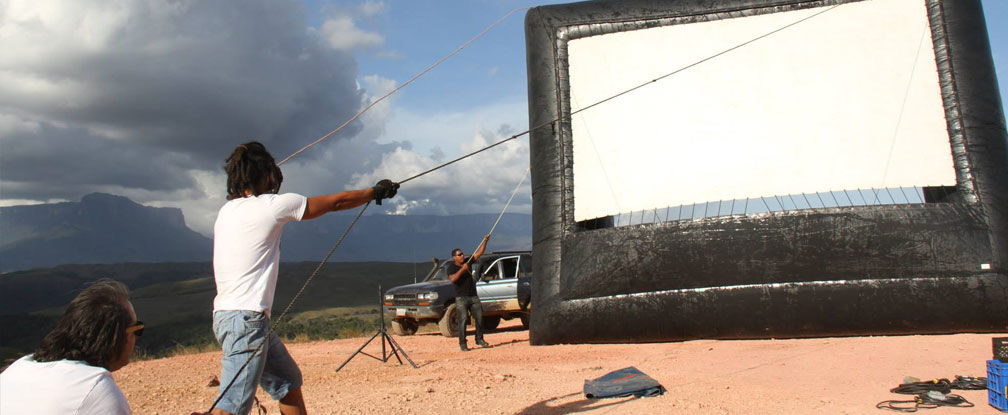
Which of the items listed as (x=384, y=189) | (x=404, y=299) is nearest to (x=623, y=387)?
(x=384, y=189)

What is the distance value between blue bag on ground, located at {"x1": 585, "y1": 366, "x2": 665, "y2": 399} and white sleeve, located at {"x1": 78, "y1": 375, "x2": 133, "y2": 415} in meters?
4.03

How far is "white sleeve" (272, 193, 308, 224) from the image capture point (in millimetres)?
3084

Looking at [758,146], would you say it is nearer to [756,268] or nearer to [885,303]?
[756,268]

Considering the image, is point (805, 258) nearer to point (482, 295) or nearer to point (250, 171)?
point (482, 295)

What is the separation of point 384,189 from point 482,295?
9532mm

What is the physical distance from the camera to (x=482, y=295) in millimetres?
13070

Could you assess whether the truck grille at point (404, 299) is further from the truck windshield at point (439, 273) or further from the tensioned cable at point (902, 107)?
the tensioned cable at point (902, 107)

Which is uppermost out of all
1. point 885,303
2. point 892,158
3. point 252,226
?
point 892,158

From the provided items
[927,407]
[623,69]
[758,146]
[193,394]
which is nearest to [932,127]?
[758,146]

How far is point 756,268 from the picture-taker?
8.12m

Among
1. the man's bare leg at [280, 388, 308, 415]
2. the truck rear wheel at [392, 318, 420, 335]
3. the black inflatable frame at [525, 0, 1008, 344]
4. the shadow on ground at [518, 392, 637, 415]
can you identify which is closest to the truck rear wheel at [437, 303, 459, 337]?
the truck rear wheel at [392, 318, 420, 335]

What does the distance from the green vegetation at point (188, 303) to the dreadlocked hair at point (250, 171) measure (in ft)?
33.6

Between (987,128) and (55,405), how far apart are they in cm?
977

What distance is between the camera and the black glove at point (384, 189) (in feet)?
12.0
